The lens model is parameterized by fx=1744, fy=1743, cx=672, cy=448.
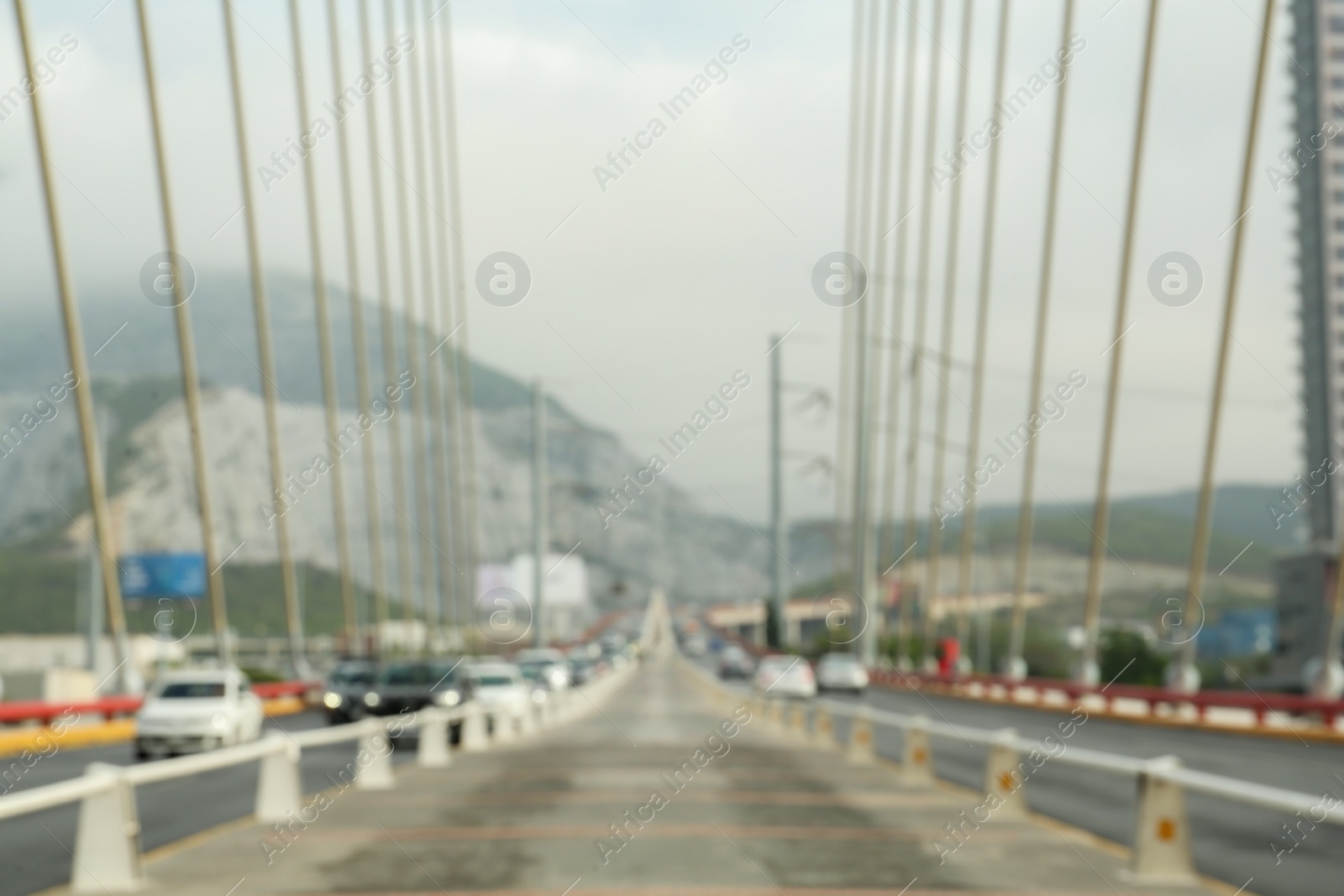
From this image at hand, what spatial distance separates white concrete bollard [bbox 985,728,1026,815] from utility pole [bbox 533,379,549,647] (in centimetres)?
7419

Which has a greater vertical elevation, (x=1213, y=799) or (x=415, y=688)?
(x=1213, y=799)

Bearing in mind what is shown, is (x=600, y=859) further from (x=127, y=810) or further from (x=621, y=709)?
(x=621, y=709)

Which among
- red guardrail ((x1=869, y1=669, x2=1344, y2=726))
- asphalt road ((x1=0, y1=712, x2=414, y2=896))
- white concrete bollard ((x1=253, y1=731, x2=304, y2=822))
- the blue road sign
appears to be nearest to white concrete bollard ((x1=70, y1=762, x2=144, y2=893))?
asphalt road ((x1=0, y1=712, x2=414, y2=896))

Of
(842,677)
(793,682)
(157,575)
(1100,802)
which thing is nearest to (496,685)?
(793,682)

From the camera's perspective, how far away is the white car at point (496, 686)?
133 ft

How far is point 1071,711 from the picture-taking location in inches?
1737

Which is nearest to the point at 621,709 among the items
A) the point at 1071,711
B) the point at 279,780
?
the point at 1071,711

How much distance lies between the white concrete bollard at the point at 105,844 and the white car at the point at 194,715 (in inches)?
745

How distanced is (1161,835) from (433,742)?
1562cm

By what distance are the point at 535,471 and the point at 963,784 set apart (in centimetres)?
7470

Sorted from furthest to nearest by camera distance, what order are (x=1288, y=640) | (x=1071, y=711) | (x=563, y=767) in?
(x=1288, y=640) < (x=1071, y=711) < (x=563, y=767)

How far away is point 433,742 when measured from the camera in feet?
83.4

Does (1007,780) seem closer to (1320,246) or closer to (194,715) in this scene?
(194,715)

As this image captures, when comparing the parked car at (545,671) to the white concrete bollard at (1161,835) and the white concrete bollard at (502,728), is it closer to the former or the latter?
the white concrete bollard at (502,728)
